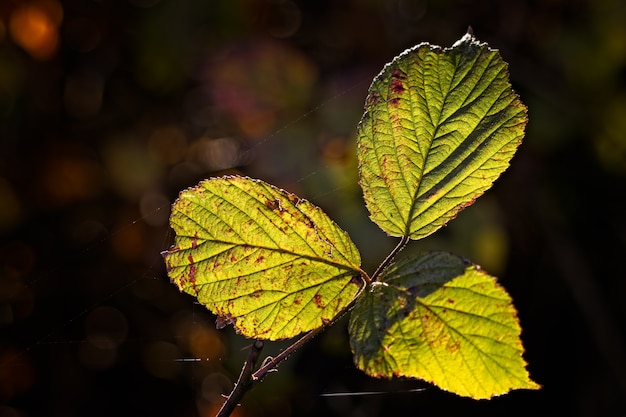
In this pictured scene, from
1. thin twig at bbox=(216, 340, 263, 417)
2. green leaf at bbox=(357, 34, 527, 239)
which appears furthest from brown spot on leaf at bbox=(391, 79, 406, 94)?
thin twig at bbox=(216, 340, 263, 417)

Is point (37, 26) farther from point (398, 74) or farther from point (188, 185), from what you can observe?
point (398, 74)

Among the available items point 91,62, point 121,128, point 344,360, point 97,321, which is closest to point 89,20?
point 91,62

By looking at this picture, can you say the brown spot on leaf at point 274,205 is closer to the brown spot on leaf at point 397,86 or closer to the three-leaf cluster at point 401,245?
the three-leaf cluster at point 401,245

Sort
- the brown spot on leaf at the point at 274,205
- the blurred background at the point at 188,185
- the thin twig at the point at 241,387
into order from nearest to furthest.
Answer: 1. the thin twig at the point at 241,387
2. the brown spot on leaf at the point at 274,205
3. the blurred background at the point at 188,185

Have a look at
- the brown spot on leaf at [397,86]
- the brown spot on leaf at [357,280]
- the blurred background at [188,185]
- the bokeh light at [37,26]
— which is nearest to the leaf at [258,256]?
the brown spot on leaf at [357,280]

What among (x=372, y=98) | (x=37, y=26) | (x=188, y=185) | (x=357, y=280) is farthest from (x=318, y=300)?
(x=37, y=26)

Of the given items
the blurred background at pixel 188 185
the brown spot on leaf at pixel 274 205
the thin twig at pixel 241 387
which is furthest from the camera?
the blurred background at pixel 188 185

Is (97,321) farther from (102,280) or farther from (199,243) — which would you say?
(199,243)
